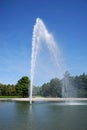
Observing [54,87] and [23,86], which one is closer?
[23,86]

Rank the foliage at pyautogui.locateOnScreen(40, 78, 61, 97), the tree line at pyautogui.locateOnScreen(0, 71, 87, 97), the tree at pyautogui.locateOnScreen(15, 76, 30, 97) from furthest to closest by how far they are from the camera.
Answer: the foliage at pyautogui.locateOnScreen(40, 78, 61, 97), the tree at pyautogui.locateOnScreen(15, 76, 30, 97), the tree line at pyautogui.locateOnScreen(0, 71, 87, 97)

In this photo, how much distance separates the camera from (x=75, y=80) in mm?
91625

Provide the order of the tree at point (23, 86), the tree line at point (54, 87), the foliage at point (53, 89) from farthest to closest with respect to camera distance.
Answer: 1. the foliage at point (53, 89)
2. the tree at point (23, 86)
3. the tree line at point (54, 87)

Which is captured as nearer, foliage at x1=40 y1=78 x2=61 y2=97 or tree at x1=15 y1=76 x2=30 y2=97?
tree at x1=15 y1=76 x2=30 y2=97

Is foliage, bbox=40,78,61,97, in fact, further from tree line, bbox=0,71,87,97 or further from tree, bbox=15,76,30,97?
tree, bbox=15,76,30,97

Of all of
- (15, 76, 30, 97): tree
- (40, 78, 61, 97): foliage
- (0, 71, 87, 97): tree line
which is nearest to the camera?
(0, 71, 87, 97): tree line

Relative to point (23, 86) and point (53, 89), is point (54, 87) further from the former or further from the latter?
point (23, 86)

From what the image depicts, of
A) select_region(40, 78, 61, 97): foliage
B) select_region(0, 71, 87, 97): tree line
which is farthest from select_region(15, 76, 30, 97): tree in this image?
select_region(40, 78, 61, 97): foliage

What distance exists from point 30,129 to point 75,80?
74.6 m

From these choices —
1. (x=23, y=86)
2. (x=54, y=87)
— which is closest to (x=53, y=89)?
(x=54, y=87)

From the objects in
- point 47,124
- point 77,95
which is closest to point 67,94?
point 77,95

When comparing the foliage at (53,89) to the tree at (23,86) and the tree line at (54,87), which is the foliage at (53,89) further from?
the tree at (23,86)

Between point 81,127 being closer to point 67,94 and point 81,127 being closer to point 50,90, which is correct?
point 67,94

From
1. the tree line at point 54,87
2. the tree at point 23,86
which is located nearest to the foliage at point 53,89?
the tree line at point 54,87
